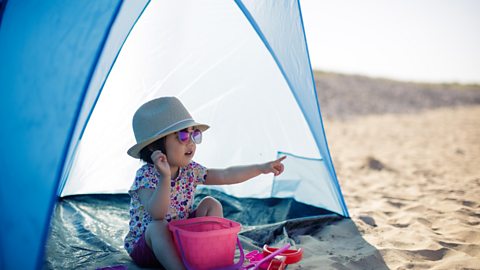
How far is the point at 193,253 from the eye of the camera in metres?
1.71

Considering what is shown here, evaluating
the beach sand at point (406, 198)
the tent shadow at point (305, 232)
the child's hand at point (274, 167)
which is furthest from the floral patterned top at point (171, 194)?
the beach sand at point (406, 198)

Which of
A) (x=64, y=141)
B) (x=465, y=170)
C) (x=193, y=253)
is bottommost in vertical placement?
(x=465, y=170)

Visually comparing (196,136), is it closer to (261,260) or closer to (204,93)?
(261,260)

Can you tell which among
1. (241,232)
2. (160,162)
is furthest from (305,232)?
(160,162)

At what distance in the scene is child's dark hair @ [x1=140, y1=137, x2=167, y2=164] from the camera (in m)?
1.94

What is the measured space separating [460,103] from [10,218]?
13.3 m

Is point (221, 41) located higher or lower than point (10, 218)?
higher

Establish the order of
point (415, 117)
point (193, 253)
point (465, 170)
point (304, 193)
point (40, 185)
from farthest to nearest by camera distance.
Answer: point (415, 117), point (465, 170), point (304, 193), point (193, 253), point (40, 185)

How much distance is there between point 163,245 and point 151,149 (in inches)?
16.2

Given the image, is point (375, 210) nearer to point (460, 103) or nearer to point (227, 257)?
point (227, 257)

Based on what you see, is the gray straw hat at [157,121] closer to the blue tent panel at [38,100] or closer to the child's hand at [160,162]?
the child's hand at [160,162]

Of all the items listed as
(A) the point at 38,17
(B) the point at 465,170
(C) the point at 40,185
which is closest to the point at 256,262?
(C) the point at 40,185

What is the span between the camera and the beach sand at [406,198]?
2.09m

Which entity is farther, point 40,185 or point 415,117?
point 415,117
